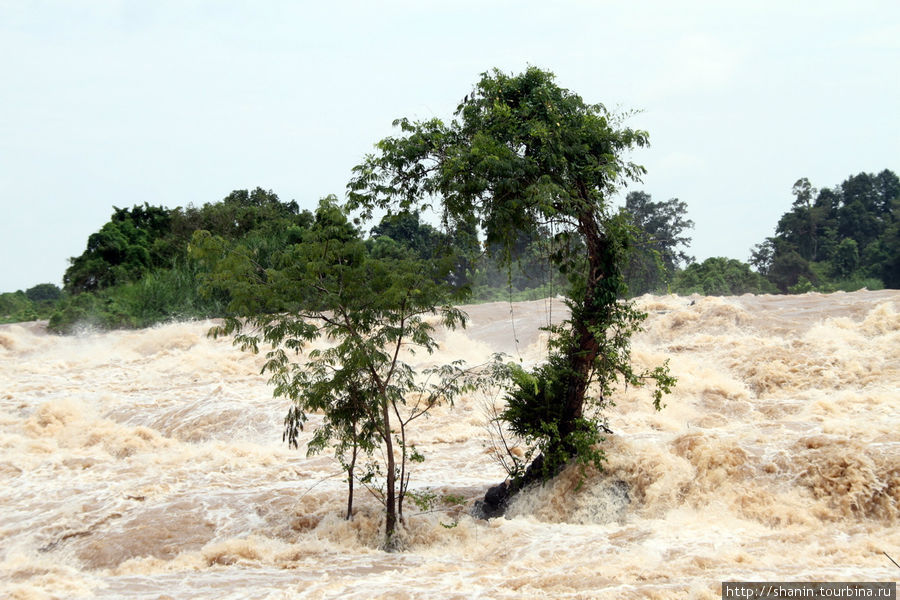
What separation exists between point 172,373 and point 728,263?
29.2 m

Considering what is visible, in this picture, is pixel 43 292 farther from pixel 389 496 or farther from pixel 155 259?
pixel 389 496

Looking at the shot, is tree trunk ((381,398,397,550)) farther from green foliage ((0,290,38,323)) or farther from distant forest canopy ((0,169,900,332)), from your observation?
green foliage ((0,290,38,323))

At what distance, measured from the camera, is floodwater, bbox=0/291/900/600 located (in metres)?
5.89

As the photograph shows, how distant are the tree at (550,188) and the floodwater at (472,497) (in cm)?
89

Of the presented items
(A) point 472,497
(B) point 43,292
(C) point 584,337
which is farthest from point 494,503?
(B) point 43,292

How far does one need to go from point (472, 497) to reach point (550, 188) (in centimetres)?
390

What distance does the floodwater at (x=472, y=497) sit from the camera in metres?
5.89

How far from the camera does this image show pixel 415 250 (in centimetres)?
2703

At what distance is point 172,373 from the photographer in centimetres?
1597

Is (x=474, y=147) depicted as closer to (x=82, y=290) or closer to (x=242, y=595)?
(x=242, y=595)

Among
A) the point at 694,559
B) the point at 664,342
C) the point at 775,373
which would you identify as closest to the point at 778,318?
the point at 664,342

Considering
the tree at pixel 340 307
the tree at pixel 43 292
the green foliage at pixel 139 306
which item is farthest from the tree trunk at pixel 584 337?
the tree at pixel 43 292

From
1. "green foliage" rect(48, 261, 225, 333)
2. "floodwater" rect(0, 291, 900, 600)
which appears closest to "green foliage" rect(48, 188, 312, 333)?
"green foliage" rect(48, 261, 225, 333)

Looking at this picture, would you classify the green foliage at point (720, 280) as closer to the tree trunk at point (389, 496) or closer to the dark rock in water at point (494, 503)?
the dark rock in water at point (494, 503)
